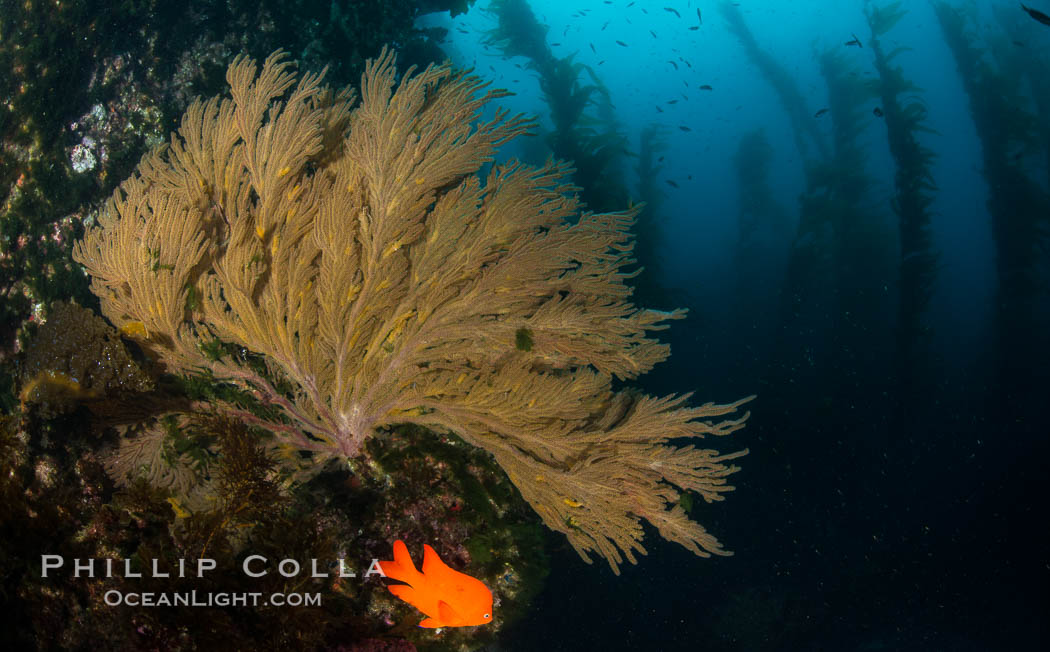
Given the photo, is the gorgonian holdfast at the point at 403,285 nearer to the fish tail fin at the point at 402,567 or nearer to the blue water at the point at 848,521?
the fish tail fin at the point at 402,567

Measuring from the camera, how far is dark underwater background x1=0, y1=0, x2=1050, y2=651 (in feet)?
14.7

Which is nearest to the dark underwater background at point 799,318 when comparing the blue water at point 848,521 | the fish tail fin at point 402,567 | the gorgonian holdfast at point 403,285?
the blue water at point 848,521

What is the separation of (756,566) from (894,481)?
6.24 metres

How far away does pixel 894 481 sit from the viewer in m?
13.9

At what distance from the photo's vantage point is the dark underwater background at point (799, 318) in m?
4.47

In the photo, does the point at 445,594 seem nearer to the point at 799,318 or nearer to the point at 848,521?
the point at 848,521

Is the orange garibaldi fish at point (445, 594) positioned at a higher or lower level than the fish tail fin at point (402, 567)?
lower

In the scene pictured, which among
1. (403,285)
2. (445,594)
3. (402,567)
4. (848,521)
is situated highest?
(403,285)

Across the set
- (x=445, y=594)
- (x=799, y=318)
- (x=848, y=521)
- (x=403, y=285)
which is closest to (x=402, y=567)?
(x=445, y=594)

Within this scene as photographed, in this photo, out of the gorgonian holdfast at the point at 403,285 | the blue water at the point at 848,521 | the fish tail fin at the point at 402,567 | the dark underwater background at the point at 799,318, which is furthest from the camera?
the blue water at the point at 848,521

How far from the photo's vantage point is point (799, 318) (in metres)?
17.6

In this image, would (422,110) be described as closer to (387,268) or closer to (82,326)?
(387,268)

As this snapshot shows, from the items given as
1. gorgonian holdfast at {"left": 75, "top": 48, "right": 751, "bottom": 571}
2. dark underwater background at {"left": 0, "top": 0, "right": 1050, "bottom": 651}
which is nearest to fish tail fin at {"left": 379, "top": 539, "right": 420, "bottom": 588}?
gorgonian holdfast at {"left": 75, "top": 48, "right": 751, "bottom": 571}

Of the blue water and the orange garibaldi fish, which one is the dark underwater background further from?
the orange garibaldi fish
